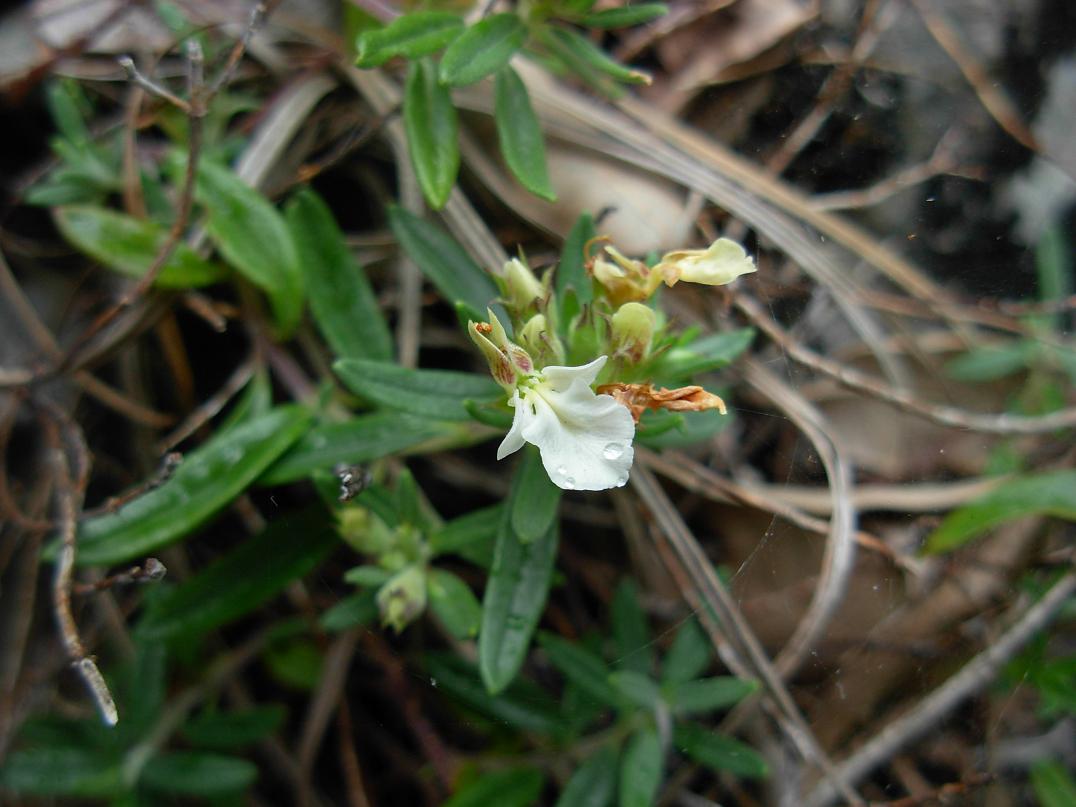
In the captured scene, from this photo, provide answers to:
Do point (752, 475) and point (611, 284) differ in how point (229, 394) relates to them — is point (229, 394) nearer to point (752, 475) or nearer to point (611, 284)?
point (611, 284)

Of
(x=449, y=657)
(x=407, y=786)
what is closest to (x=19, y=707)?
(x=407, y=786)

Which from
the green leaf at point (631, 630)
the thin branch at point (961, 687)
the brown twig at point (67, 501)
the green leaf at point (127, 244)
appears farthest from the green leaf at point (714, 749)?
the green leaf at point (127, 244)

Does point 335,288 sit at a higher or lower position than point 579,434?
lower

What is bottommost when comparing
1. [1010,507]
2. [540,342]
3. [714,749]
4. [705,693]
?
[714,749]

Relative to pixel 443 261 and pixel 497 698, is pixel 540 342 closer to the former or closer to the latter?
pixel 443 261

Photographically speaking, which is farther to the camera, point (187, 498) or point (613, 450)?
point (187, 498)

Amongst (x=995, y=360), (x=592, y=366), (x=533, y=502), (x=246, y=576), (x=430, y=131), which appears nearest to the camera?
(x=592, y=366)

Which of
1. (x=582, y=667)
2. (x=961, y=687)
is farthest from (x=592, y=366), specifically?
(x=961, y=687)

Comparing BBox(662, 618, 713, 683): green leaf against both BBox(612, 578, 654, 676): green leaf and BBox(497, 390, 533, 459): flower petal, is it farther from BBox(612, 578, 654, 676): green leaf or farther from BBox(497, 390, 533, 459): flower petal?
BBox(497, 390, 533, 459): flower petal
